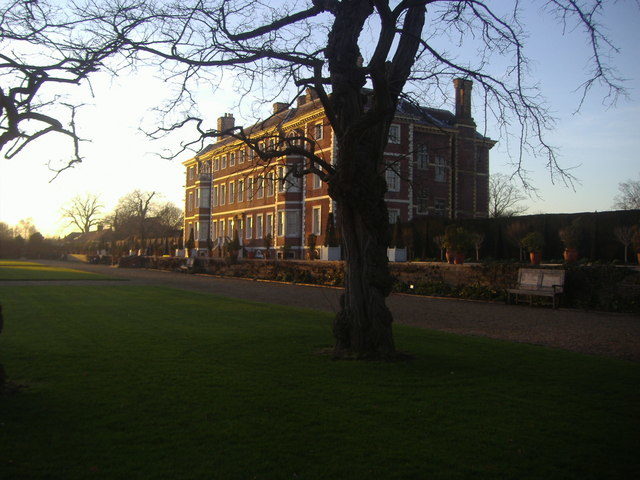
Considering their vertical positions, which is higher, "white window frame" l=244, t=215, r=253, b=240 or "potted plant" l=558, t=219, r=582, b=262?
"white window frame" l=244, t=215, r=253, b=240

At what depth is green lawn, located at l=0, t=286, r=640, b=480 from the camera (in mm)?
4141

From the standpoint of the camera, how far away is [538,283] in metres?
16.2

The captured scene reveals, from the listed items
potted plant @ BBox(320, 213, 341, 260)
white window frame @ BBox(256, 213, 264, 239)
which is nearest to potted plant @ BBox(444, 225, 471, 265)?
potted plant @ BBox(320, 213, 341, 260)

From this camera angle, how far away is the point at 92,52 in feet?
22.0

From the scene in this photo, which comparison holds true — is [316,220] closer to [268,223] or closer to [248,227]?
[268,223]

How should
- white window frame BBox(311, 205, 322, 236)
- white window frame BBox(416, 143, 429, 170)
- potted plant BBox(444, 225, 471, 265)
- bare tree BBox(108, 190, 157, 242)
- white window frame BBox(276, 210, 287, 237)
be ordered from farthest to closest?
bare tree BBox(108, 190, 157, 242) → white window frame BBox(276, 210, 287, 237) → white window frame BBox(311, 205, 322, 236) → potted plant BBox(444, 225, 471, 265) → white window frame BBox(416, 143, 429, 170)

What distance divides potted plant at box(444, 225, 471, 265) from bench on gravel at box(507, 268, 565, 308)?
4.06 meters

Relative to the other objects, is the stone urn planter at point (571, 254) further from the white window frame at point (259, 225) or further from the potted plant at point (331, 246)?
the white window frame at point (259, 225)

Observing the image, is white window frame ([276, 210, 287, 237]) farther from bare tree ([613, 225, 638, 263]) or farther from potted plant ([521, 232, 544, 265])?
bare tree ([613, 225, 638, 263])

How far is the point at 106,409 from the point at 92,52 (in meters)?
4.02

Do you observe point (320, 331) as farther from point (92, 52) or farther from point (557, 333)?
point (92, 52)

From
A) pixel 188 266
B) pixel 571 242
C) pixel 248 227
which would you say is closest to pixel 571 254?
pixel 571 242

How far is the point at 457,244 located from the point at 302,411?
16.5 metres

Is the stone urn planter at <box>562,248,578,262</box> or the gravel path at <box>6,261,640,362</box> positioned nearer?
the gravel path at <box>6,261,640,362</box>
